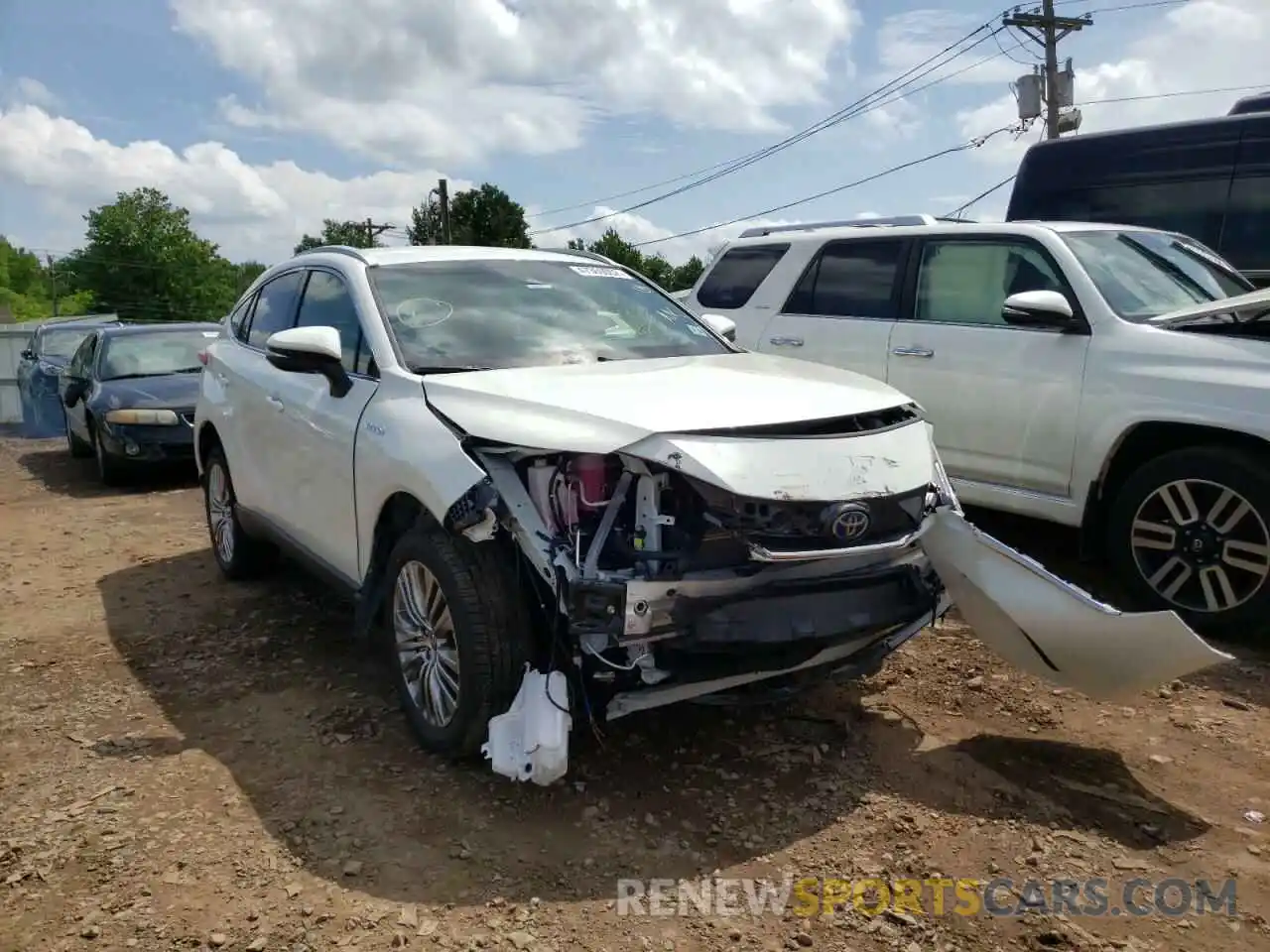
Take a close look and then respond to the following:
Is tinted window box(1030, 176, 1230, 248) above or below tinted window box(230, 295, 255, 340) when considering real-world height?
above

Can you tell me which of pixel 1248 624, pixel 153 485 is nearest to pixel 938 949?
pixel 1248 624

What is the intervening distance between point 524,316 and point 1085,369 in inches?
106

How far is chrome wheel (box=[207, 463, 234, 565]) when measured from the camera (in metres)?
5.75

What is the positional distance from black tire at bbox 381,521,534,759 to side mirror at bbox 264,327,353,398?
937mm

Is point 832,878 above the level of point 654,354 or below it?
below

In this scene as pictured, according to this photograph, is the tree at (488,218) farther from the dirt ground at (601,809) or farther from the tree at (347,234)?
the dirt ground at (601,809)

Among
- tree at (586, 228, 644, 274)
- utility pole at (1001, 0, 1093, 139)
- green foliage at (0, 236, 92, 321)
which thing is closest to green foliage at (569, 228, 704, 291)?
tree at (586, 228, 644, 274)

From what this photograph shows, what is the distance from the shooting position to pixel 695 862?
2.96 meters

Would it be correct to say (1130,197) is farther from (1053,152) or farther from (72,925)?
(72,925)

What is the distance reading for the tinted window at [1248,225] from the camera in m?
6.88

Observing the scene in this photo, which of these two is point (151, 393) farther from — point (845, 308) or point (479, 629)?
point (479, 629)

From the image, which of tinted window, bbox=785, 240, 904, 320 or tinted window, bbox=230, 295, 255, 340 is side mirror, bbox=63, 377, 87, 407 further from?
tinted window, bbox=785, 240, 904, 320

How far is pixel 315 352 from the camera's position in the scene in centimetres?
382

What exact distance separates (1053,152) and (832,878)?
6827mm
